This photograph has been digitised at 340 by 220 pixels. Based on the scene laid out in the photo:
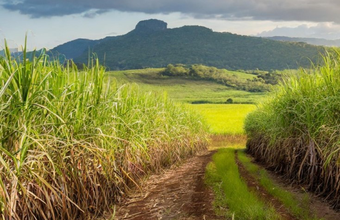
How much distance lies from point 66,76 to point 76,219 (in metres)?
2.25

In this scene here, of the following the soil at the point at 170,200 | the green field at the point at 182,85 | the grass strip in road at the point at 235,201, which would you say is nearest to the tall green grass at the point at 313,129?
the grass strip in road at the point at 235,201

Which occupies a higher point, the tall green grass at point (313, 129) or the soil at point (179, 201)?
the tall green grass at point (313, 129)

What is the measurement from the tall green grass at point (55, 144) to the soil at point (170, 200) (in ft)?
1.28

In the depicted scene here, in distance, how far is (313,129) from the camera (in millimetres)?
7512

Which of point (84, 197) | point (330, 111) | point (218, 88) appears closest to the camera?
point (84, 197)

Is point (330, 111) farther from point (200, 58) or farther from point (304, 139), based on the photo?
point (200, 58)

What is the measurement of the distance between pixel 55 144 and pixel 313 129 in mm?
5217

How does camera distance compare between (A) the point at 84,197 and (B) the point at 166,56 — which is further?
(B) the point at 166,56

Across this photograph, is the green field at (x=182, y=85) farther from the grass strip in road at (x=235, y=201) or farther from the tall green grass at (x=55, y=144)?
the tall green grass at (x=55, y=144)

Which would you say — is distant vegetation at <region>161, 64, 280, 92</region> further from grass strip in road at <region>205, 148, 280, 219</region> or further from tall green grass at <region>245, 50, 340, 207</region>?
grass strip in road at <region>205, 148, 280, 219</region>

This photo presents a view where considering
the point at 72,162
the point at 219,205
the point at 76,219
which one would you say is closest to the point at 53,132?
the point at 72,162

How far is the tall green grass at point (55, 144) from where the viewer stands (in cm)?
412

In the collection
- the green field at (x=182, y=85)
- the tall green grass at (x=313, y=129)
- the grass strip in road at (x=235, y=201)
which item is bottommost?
the green field at (x=182, y=85)

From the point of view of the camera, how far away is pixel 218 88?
10562cm
